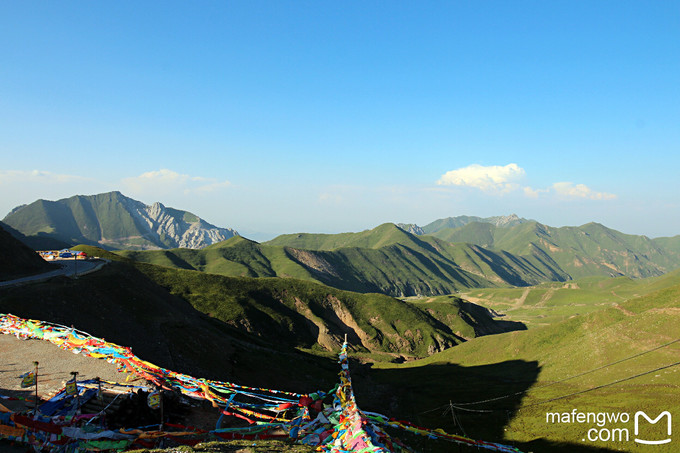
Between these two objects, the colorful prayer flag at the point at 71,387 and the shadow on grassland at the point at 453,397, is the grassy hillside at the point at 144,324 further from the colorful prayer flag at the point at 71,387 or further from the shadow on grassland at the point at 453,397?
the colorful prayer flag at the point at 71,387

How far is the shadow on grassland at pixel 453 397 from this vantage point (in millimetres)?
39375

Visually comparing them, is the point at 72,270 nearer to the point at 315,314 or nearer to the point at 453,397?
the point at 453,397

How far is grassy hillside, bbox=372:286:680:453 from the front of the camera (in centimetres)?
3962

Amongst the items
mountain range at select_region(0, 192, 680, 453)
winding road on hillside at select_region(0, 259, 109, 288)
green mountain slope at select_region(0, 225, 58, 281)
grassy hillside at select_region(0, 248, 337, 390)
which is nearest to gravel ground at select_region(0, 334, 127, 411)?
grassy hillside at select_region(0, 248, 337, 390)

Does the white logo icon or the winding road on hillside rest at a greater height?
the winding road on hillside

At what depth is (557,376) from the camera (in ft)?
206

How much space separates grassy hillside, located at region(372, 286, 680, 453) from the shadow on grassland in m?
0.19

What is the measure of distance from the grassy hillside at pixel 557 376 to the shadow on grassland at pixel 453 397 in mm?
187

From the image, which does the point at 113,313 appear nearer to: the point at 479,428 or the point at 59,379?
the point at 59,379

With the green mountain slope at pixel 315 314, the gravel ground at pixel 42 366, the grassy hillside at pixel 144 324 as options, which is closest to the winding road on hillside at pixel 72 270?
the grassy hillside at pixel 144 324

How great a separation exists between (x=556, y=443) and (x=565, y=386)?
24.7m

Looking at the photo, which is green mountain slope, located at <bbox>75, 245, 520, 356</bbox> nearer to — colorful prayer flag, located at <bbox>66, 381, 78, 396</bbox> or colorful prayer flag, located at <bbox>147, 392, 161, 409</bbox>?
colorful prayer flag, located at <bbox>66, 381, 78, 396</bbox>

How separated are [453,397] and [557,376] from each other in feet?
61.6

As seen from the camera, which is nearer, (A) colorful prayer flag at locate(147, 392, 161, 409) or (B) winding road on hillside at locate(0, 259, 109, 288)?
(A) colorful prayer flag at locate(147, 392, 161, 409)
